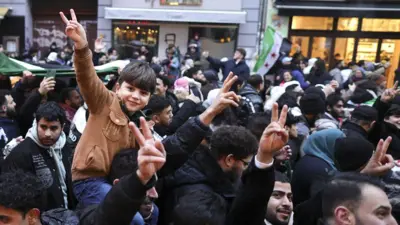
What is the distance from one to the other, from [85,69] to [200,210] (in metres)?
0.93

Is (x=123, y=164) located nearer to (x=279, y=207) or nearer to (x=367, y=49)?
(x=279, y=207)

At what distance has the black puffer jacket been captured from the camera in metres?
5.57

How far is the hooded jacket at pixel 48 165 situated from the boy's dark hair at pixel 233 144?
1.25m

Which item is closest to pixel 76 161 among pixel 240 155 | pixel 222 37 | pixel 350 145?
pixel 240 155

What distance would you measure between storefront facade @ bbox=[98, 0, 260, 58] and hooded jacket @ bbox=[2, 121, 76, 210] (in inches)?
445

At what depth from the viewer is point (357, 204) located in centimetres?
195

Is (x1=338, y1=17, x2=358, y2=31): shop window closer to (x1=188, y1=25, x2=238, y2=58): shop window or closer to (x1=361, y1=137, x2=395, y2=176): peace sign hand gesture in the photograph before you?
(x1=188, y1=25, x2=238, y2=58): shop window

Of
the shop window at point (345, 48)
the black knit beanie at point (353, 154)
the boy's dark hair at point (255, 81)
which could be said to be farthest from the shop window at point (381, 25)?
the black knit beanie at point (353, 154)

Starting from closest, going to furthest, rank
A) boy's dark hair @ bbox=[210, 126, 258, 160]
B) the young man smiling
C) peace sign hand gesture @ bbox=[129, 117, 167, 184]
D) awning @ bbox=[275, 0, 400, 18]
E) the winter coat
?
peace sign hand gesture @ bbox=[129, 117, 167, 184]
the young man smiling
boy's dark hair @ bbox=[210, 126, 258, 160]
the winter coat
awning @ bbox=[275, 0, 400, 18]

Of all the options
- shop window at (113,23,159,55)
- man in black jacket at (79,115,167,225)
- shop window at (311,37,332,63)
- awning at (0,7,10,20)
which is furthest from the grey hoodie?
awning at (0,7,10,20)

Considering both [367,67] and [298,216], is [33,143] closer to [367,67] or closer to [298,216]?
[298,216]

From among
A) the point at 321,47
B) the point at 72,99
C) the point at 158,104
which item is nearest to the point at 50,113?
the point at 158,104

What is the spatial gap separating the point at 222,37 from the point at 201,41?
29.4 inches

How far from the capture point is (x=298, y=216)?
267cm
